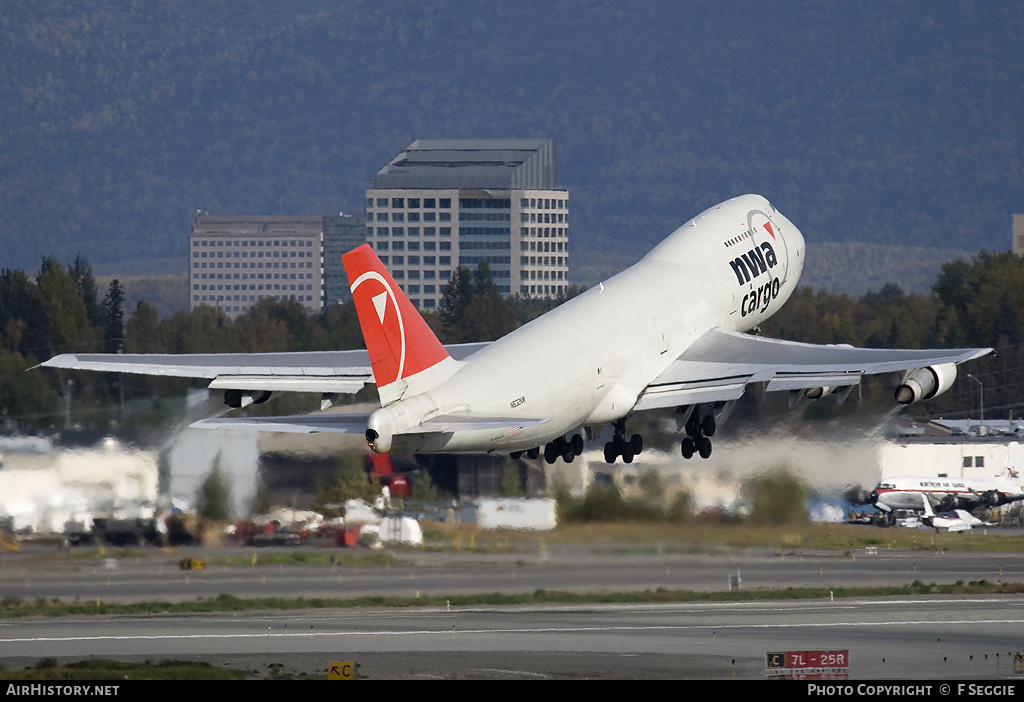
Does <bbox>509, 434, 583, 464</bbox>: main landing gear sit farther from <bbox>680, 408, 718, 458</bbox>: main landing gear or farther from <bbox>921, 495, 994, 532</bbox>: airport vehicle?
<bbox>921, 495, 994, 532</bbox>: airport vehicle

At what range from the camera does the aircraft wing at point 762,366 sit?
46.5 meters

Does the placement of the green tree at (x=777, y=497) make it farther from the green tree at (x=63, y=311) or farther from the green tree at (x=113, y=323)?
the green tree at (x=63, y=311)

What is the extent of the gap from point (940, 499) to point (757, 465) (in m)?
18.3

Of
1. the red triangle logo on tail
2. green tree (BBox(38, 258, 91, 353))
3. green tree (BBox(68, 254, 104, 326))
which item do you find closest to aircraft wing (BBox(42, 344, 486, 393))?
the red triangle logo on tail

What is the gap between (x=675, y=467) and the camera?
2072 inches

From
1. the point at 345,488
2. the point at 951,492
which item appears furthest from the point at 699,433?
the point at 951,492

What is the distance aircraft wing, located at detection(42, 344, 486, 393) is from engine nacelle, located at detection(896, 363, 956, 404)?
1412 centimetres

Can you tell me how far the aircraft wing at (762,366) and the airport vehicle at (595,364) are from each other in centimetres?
6

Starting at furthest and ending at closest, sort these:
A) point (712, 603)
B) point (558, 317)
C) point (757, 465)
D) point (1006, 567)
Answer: point (1006, 567) → point (712, 603) → point (757, 465) → point (558, 317)

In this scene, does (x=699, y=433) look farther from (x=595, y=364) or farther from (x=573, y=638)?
(x=573, y=638)

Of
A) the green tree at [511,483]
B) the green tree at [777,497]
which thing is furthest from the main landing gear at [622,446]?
the green tree at [777,497]

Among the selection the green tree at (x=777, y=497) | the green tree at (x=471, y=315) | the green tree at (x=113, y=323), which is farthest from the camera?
the green tree at (x=471, y=315)
